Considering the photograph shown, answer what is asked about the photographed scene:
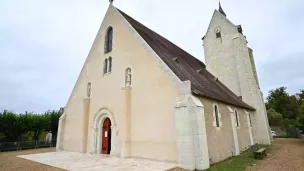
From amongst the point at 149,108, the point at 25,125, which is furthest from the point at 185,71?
the point at 25,125

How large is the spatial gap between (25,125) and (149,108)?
800 inches

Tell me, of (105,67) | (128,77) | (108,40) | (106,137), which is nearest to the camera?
(128,77)

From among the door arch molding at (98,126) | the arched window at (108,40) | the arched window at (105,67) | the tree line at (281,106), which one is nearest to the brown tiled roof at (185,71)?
the arched window at (108,40)

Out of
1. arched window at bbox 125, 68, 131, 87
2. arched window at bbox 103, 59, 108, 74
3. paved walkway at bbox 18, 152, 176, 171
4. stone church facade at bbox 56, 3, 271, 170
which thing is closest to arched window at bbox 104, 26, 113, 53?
stone church facade at bbox 56, 3, 271, 170

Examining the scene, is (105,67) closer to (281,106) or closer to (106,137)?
(106,137)

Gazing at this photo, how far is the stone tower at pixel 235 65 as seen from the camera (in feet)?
59.1

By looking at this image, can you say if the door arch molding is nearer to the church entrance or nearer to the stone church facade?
the stone church facade

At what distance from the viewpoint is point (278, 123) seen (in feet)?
117

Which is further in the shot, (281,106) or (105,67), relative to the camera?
(281,106)

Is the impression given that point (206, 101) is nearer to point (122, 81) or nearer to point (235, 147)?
point (235, 147)

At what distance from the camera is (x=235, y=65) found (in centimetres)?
2052

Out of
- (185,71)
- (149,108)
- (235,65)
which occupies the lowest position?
(149,108)

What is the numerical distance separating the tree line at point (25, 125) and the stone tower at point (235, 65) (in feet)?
75.1

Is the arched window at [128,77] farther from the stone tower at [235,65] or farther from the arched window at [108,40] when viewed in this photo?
the stone tower at [235,65]
